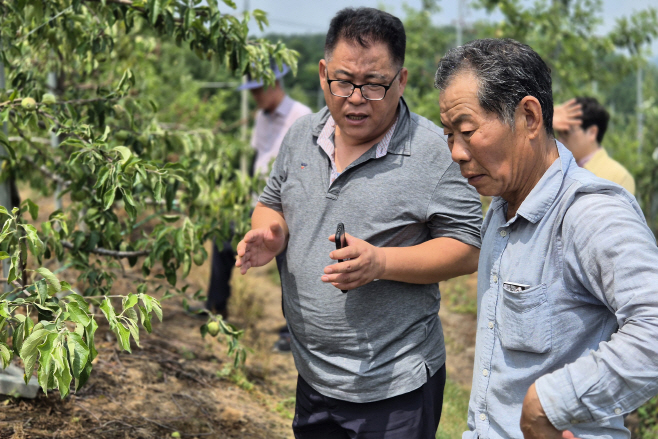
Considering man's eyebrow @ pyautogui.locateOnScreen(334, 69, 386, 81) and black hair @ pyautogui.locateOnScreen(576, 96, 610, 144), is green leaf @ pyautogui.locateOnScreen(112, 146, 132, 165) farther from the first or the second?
black hair @ pyautogui.locateOnScreen(576, 96, 610, 144)

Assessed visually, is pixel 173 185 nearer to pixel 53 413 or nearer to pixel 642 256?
pixel 53 413

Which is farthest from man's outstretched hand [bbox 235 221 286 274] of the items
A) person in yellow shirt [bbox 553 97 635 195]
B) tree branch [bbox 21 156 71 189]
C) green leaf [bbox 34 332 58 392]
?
person in yellow shirt [bbox 553 97 635 195]

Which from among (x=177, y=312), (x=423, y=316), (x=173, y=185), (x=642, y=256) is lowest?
(x=177, y=312)

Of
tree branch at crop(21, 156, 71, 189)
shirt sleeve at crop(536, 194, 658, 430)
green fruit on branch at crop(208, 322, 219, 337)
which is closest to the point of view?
shirt sleeve at crop(536, 194, 658, 430)

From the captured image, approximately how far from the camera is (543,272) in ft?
5.28

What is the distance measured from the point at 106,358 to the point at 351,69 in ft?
8.31

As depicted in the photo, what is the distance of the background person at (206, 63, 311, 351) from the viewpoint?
532 cm

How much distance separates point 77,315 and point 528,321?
3.95 ft

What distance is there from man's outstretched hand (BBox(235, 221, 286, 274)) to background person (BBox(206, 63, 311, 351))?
276 centimetres

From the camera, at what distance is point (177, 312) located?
5.70m

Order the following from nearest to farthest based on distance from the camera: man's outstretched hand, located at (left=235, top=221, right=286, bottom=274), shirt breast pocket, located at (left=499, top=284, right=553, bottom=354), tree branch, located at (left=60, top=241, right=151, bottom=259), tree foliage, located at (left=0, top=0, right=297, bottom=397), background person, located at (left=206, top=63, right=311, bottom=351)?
shirt breast pocket, located at (left=499, top=284, right=553, bottom=354), man's outstretched hand, located at (left=235, top=221, right=286, bottom=274), tree foliage, located at (left=0, top=0, right=297, bottom=397), tree branch, located at (left=60, top=241, right=151, bottom=259), background person, located at (left=206, top=63, right=311, bottom=351)

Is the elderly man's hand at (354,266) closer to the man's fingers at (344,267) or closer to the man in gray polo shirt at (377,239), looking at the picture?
the man's fingers at (344,267)

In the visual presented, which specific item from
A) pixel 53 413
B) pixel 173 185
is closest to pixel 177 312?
pixel 53 413

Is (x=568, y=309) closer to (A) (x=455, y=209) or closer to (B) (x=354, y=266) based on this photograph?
(B) (x=354, y=266)
